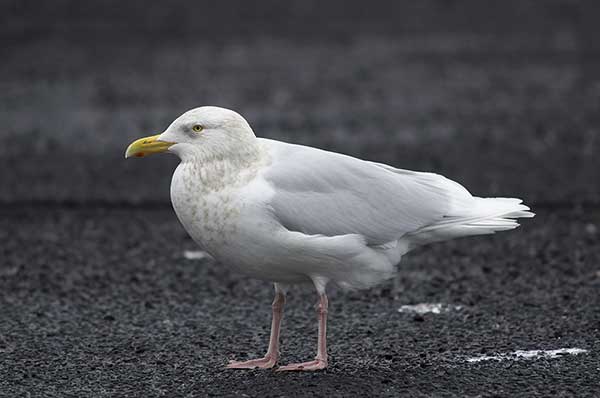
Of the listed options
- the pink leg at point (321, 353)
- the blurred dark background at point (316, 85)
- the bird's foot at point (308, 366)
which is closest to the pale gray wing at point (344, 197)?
the pink leg at point (321, 353)

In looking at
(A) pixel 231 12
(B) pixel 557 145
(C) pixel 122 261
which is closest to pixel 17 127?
(C) pixel 122 261

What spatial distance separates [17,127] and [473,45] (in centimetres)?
889

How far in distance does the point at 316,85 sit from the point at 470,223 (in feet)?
34.9

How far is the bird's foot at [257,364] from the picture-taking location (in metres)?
6.58

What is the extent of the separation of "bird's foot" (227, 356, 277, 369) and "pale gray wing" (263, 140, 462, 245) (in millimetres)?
889

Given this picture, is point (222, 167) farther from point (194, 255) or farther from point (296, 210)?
point (194, 255)

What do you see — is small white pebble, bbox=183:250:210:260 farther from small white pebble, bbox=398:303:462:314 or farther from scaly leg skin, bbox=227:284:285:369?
scaly leg skin, bbox=227:284:285:369

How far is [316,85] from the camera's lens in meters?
17.0

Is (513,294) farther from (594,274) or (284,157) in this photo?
(284,157)

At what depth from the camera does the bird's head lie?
6324mm

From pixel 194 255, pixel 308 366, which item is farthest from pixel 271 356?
pixel 194 255

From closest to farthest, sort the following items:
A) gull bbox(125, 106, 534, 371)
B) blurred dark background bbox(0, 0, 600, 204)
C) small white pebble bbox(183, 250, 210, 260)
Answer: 1. gull bbox(125, 106, 534, 371)
2. small white pebble bbox(183, 250, 210, 260)
3. blurred dark background bbox(0, 0, 600, 204)

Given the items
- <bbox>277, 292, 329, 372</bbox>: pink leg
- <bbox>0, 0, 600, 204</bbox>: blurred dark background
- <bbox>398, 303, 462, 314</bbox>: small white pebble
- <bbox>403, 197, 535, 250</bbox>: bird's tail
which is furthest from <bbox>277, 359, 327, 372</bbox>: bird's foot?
<bbox>0, 0, 600, 204</bbox>: blurred dark background

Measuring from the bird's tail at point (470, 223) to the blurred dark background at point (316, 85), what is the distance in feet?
15.4
